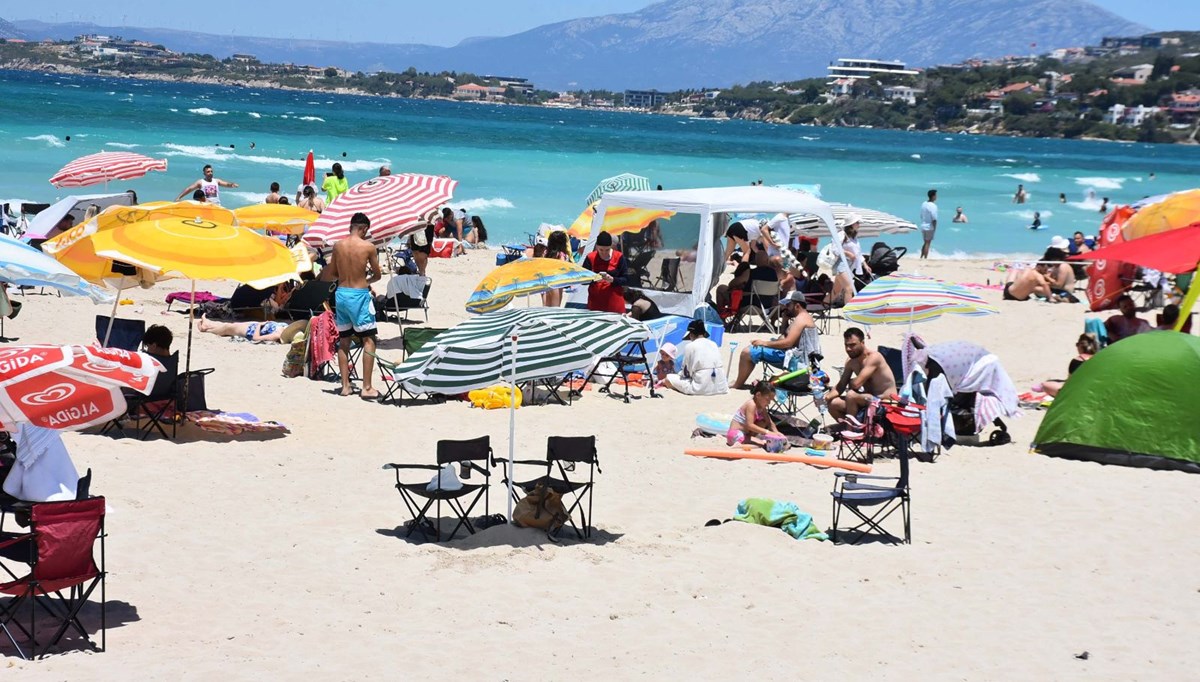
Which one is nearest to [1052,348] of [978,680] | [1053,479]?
[1053,479]

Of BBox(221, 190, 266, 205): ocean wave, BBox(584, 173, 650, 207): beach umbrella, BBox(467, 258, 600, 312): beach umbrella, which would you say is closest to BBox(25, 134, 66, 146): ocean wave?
BBox(221, 190, 266, 205): ocean wave

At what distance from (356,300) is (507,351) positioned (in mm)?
3202

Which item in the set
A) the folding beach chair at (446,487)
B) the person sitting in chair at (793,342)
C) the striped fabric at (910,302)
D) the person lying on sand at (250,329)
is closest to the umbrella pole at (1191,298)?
the striped fabric at (910,302)

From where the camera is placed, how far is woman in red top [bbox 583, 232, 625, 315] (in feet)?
37.5

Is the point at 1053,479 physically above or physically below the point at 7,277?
below

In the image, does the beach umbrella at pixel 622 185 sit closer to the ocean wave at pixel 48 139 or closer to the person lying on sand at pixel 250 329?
the person lying on sand at pixel 250 329

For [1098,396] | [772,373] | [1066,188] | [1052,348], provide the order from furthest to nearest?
[1066,188], [1052,348], [772,373], [1098,396]

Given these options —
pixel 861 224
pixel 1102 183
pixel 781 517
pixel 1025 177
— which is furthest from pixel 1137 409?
pixel 1102 183

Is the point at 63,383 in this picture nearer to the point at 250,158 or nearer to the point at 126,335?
the point at 126,335

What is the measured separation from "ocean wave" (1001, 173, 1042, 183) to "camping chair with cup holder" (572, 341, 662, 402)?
46.5 meters

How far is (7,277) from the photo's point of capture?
7.29 metres

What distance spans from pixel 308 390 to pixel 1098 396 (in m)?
5.55

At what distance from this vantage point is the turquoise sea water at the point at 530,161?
3092cm

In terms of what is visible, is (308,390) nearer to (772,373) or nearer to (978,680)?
(772,373)
